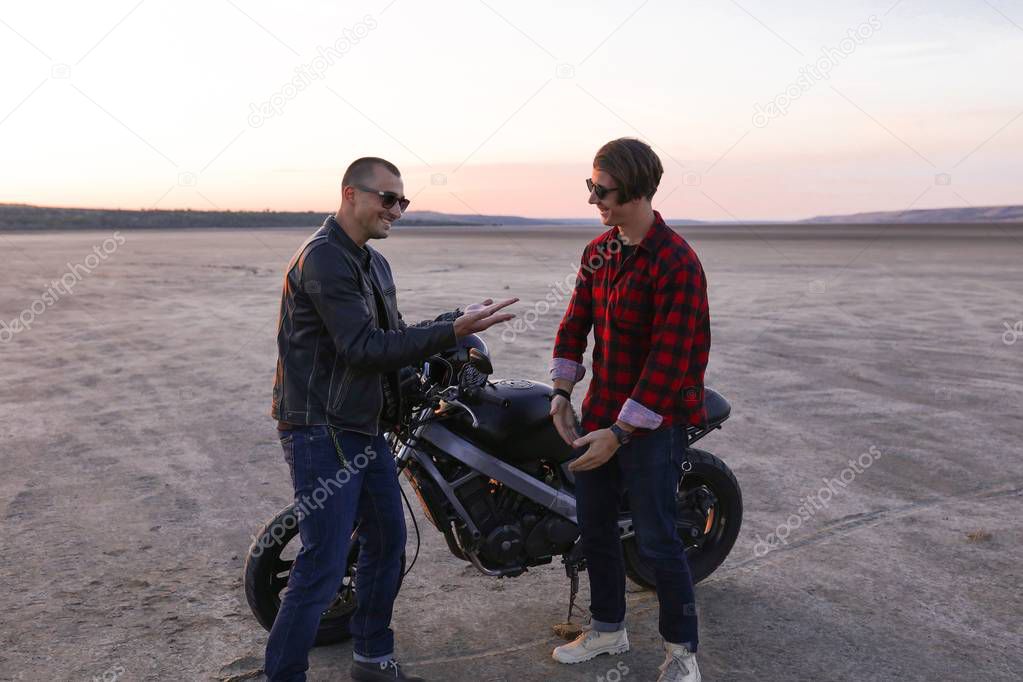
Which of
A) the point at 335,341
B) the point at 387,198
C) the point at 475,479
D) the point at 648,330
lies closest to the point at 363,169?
the point at 387,198

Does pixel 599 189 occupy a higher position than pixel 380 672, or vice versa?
pixel 599 189

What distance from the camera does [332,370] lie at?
9.95ft

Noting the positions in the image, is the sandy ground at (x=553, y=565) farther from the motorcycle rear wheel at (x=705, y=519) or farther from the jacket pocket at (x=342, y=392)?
the jacket pocket at (x=342, y=392)

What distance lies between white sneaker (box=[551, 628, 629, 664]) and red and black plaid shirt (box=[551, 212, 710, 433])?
Answer: 0.95 metres

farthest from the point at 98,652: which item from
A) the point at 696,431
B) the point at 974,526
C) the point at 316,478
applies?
the point at 974,526

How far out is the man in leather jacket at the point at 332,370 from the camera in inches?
115

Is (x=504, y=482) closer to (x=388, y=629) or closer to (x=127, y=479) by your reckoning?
(x=388, y=629)

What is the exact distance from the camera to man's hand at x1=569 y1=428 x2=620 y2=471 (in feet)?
10.2

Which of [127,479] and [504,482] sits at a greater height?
[504,482]

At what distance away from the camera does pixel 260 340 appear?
38.0ft

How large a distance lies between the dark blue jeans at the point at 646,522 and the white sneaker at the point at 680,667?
1.2 inches

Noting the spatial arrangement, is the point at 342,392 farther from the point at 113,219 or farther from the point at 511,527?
the point at 113,219

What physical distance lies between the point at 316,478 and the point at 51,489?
352 cm

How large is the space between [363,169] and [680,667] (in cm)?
220
